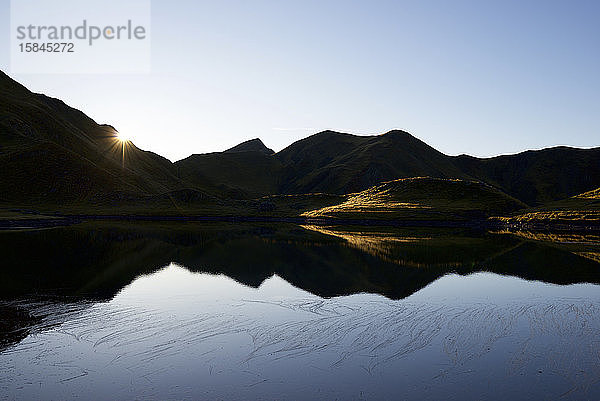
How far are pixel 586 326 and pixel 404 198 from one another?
5603 inches

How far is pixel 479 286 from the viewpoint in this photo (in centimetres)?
3428

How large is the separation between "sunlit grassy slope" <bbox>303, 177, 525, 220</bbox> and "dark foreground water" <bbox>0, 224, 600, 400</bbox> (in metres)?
84.4

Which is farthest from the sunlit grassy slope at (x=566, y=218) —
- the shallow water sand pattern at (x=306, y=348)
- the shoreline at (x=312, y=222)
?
the shallow water sand pattern at (x=306, y=348)

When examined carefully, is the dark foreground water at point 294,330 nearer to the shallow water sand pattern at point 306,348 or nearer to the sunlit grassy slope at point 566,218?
the shallow water sand pattern at point 306,348

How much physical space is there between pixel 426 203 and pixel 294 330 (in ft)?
433

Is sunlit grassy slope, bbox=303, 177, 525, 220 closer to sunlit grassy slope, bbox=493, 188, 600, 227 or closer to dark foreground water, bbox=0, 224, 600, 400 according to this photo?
sunlit grassy slope, bbox=493, 188, 600, 227

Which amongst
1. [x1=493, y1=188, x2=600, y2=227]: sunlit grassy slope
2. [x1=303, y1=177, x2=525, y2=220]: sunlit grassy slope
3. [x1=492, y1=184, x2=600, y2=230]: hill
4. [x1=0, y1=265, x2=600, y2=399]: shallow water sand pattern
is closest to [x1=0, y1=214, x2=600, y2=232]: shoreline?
[x1=492, y1=184, x2=600, y2=230]: hill

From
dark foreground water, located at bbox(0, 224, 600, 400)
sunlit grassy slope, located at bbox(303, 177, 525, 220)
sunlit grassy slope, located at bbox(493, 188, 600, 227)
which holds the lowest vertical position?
dark foreground water, located at bbox(0, 224, 600, 400)

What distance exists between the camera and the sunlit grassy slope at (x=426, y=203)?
415 ft

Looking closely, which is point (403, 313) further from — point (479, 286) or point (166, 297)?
point (166, 297)

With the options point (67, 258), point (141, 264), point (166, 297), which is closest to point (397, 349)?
point (166, 297)

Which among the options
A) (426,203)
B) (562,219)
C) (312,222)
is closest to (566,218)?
(562,219)

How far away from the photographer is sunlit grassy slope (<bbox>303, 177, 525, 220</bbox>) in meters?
127

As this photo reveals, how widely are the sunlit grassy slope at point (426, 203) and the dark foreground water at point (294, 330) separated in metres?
84.4
